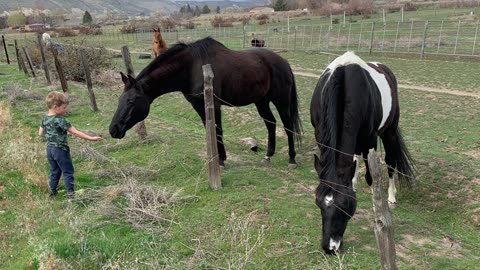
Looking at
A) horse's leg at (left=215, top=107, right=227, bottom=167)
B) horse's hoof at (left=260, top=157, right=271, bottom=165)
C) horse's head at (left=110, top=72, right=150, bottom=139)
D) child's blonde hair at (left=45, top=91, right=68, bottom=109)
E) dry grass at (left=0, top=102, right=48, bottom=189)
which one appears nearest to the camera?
child's blonde hair at (left=45, top=91, right=68, bottom=109)

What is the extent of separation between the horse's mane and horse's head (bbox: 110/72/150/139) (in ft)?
0.79

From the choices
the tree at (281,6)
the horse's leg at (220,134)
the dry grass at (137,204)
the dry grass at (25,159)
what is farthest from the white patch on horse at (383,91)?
the tree at (281,6)

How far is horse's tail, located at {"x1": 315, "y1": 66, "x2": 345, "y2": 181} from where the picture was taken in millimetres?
3395

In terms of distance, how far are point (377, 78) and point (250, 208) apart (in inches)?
86.4

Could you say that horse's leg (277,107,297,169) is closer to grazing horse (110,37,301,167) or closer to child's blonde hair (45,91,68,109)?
grazing horse (110,37,301,167)

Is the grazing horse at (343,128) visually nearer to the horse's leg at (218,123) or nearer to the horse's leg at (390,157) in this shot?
the horse's leg at (390,157)

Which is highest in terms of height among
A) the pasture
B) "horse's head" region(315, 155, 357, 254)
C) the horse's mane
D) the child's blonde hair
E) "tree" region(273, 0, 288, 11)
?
"tree" region(273, 0, 288, 11)

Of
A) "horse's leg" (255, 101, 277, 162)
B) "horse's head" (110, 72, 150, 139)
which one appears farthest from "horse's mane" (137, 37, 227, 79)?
"horse's leg" (255, 101, 277, 162)

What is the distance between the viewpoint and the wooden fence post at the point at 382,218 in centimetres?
255

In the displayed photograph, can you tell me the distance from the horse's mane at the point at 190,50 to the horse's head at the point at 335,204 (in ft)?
10.2

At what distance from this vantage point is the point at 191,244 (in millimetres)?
3945

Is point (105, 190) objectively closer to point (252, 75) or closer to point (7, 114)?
point (252, 75)

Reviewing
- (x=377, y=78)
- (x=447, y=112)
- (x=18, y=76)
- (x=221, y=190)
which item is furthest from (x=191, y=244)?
(x=18, y=76)

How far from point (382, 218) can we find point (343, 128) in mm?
1199
